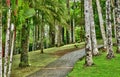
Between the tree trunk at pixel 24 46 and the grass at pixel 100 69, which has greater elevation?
the tree trunk at pixel 24 46

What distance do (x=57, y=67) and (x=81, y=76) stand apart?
452 cm

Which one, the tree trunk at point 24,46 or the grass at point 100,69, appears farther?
the tree trunk at point 24,46

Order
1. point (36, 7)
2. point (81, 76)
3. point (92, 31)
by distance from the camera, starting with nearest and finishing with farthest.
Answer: point (81, 76), point (36, 7), point (92, 31)

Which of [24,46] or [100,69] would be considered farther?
[24,46]

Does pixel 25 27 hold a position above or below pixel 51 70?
above

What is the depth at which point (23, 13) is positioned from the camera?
18.8m

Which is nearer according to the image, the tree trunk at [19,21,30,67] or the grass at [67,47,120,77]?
the grass at [67,47,120,77]

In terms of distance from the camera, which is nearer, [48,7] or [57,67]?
[57,67]

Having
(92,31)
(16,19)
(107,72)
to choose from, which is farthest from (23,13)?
(92,31)

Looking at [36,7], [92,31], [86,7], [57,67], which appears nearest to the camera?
[86,7]

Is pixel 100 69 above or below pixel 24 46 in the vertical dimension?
below

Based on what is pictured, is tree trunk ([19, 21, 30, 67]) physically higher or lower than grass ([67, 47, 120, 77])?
higher

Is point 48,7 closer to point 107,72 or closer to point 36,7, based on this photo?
point 36,7

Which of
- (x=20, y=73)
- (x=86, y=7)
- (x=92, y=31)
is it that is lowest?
(x=20, y=73)
